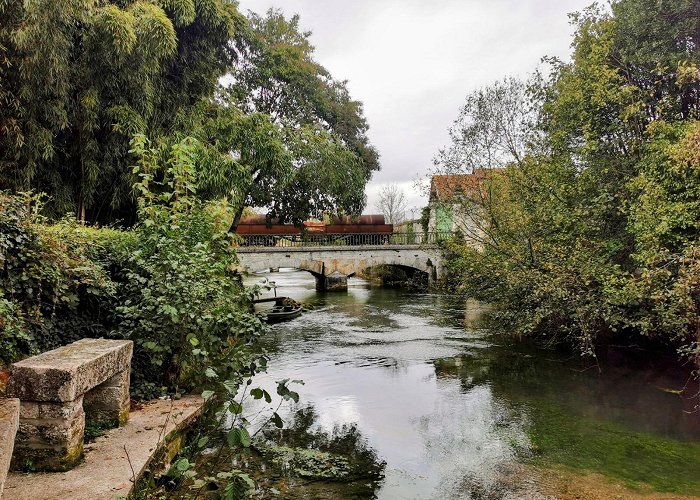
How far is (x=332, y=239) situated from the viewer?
29.2 metres

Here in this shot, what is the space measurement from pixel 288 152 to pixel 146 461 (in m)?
12.5

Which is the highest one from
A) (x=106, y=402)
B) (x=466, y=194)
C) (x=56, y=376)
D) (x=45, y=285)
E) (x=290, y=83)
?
(x=290, y=83)

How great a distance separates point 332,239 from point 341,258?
9.69 feet

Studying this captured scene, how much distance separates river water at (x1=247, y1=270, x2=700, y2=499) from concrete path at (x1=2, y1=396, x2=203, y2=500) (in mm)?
2125

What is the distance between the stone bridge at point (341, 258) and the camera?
25312mm

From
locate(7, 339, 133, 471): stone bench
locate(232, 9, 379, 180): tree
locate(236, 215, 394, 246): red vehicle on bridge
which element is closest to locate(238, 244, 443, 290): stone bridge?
locate(236, 215, 394, 246): red vehicle on bridge

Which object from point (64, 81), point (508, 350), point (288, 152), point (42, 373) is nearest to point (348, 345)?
point (508, 350)

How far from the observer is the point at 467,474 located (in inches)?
235

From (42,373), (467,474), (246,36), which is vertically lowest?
(467,474)

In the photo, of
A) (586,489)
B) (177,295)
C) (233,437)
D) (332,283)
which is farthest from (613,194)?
(332,283)

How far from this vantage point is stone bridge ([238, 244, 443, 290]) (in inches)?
997

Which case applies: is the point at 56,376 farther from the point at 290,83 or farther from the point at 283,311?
the point at 290,83

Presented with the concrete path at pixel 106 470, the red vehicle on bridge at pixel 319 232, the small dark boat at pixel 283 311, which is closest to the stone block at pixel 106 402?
the concrete path at pixel 106 470

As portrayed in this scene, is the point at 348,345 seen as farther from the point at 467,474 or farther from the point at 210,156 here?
the point at 467,474
